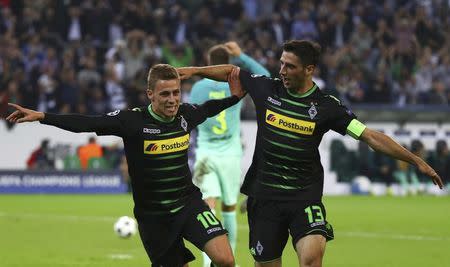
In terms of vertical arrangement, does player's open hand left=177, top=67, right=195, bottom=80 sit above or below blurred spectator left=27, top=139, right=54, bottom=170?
above

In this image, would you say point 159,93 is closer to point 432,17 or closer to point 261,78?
point 261,78

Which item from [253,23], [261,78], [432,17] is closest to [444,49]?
[432,17]

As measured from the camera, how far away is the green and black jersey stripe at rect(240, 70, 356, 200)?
819 cm

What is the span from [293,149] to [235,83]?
0.86 meters

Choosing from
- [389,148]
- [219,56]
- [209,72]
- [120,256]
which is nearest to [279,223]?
[389,148]

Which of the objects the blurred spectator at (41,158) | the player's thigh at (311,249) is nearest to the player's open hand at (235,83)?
the player's thigh at (311,249)

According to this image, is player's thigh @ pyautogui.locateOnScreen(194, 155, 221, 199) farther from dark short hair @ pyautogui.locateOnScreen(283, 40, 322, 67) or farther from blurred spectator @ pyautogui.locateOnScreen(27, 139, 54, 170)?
blurred spectator @ pyautogui.locateOnScreen(27, 139, 54, 170)

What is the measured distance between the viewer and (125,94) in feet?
78.6

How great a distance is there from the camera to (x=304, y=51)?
26.8 feet

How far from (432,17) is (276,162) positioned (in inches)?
802

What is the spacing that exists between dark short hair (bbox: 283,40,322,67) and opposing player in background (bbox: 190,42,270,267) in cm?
340

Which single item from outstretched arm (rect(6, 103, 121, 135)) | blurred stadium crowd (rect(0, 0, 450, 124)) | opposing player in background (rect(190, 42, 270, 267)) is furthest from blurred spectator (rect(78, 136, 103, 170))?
outstretched arm (rect(6, 103, 121, 135))

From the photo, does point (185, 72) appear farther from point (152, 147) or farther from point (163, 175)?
point (163, 175)

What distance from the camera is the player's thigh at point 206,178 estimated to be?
38.0ft
